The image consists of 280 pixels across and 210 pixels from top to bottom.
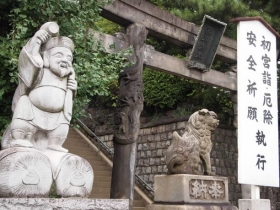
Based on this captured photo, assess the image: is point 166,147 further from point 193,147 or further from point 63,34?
point 63,34

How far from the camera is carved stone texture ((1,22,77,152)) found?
3963mm

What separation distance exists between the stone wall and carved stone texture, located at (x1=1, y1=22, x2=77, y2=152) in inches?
292

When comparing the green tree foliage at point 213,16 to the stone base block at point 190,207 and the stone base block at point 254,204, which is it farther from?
the stone base block at point 190,207

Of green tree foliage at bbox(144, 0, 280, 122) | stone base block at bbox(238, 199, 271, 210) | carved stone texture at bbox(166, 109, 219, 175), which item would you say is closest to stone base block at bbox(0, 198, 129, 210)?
carved stone texture at bbox(166, 109, 219, 175)

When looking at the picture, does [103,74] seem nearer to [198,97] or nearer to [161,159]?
[161,159]

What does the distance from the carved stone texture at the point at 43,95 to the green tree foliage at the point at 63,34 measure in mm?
1325

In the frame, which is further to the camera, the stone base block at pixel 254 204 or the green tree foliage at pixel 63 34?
the stone base block at pixel 254 204

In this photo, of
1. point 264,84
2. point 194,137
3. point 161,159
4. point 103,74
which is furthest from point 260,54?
point 161,159

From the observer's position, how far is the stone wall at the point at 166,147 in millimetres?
11562

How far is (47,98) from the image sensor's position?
404cm

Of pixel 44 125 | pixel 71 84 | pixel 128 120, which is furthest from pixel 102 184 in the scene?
pixel 44 125

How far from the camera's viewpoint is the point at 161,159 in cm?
→ 1156

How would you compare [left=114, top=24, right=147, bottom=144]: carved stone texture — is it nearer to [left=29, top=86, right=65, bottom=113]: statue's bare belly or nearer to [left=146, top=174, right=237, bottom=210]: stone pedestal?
[left=146, top=174, right=237, bottom=210]: stone pedestal

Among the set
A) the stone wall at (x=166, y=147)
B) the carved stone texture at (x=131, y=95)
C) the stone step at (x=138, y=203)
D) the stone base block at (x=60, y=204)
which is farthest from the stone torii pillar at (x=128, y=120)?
the stone wall at (x=166, y=147)
